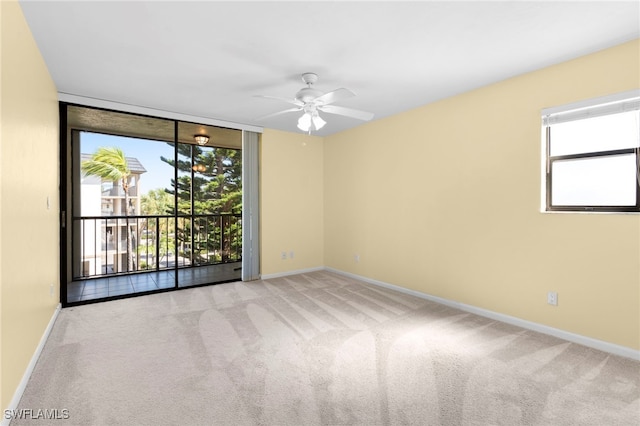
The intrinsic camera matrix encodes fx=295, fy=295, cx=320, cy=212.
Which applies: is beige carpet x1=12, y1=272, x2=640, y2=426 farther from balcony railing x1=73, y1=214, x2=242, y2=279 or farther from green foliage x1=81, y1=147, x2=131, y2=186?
green foliage x1=81, y1=147, x2=131, y2=186

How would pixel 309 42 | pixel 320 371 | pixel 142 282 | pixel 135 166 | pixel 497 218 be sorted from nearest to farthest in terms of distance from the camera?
pixel 320 371
pixel 309 42
pixel 497 218
pixel 142 282
pixel 135 166

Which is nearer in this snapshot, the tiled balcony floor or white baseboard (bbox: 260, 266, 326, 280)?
the tiled balcony floor

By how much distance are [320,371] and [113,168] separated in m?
5.00

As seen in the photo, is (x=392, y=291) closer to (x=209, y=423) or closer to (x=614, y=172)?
(x=614, y=172)

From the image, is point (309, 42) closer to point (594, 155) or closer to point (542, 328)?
point (594, 155)

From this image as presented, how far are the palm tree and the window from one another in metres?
6.01

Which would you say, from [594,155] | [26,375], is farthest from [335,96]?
[26,375]

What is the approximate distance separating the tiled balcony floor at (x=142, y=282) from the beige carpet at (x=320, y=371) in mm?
724

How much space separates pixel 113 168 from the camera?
508 centimetres

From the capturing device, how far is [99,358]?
2311mm

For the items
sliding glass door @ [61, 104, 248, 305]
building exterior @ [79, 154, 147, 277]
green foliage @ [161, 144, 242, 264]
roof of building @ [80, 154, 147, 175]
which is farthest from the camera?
green foliage @ [161, 144, 242, 264]

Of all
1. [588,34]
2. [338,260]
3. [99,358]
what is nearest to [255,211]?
[338,260]

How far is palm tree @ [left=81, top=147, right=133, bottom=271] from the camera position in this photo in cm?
493

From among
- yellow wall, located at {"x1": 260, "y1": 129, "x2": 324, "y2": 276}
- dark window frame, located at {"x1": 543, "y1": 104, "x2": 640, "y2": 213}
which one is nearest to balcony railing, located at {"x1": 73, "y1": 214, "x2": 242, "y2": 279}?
yellow wall, located at {"x1": 260, "y1": 129, "x2": 324, "y2": 276}
